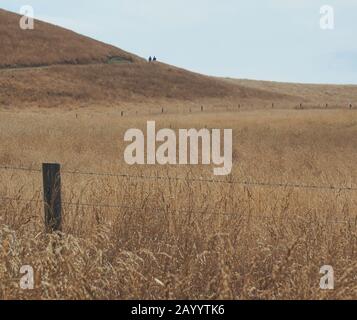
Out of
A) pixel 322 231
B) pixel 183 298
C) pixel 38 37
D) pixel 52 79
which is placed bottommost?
pixel 183 298

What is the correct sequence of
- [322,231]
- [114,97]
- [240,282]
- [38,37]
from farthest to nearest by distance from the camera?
[38,37]
[114,97]
[322,231]
[240,282]

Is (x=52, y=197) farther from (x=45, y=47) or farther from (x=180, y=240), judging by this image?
(x=45, y=47)

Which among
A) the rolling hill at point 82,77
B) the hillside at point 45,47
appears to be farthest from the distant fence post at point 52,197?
the hillside at point 45,47

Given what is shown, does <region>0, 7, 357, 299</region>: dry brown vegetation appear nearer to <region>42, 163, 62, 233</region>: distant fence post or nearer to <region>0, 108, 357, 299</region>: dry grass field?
<region>0, 108, 357, 299</region>: dry grass field

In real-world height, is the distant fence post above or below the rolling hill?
below

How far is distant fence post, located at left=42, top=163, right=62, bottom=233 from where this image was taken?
5.36 metres

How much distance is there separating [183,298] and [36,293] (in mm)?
1055

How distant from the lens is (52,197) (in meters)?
5.36

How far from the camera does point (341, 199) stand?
20.6 feet

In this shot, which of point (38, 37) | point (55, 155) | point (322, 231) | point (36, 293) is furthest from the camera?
point (38, 37)

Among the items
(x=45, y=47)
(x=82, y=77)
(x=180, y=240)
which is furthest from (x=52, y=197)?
(x=45, y=47)

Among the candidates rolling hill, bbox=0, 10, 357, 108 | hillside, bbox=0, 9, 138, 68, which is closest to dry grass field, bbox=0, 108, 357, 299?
rolling hill, bbox=0, 10, 357, 108

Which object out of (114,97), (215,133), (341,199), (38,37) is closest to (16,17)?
(38,37)

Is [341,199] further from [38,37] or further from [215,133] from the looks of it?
[38,37]
